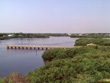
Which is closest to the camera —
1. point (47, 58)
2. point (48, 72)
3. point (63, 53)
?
point (48, 72)

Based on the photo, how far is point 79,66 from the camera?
11.1 metres

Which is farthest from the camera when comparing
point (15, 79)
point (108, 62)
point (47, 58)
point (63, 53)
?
point (47, 58)

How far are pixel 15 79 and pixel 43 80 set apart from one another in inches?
110

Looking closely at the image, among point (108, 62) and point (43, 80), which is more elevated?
point (108, 62)

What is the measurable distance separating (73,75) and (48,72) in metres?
2.06

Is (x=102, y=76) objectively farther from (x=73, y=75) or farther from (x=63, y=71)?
(x=63, y=71)

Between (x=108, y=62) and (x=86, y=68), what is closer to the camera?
(x=86, y=68)

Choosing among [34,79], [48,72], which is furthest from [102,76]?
[34,79]

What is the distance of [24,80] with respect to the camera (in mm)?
11102

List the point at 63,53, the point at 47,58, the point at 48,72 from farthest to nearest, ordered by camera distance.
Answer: the point at 47,58 < the point at 63,53 < the point at 48,72

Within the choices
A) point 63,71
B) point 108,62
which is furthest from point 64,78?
point 108,62

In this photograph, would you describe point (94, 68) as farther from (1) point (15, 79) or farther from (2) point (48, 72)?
(1) point (15, 79)

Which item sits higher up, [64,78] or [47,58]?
[64,78]

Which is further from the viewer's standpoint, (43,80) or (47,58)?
(47,58)
